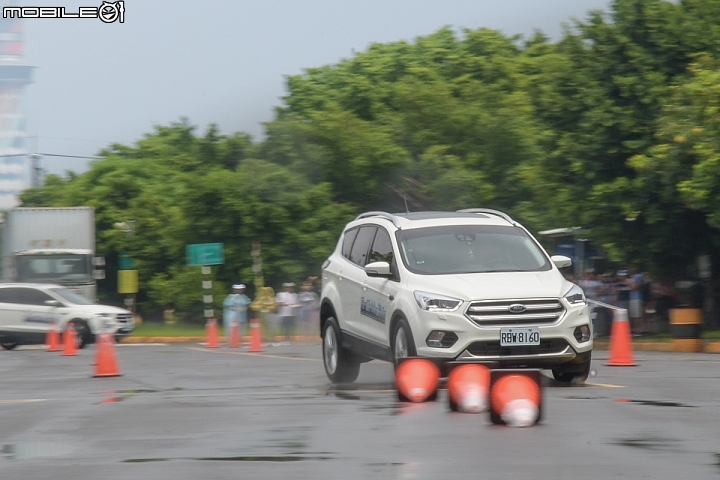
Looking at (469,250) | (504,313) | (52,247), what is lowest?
(504,313)

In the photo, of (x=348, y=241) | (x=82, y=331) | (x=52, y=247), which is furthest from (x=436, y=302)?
(x=52, y=247)

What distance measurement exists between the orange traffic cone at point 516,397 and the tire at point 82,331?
23548 millimetres

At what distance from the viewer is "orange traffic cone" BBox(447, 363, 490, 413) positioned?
10094mm

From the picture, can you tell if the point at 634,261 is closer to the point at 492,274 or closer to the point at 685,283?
the point at 685,283

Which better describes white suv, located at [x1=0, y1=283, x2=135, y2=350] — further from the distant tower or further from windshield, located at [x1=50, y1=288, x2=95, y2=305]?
the distant tower

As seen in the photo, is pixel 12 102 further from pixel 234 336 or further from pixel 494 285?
pixel 494 285

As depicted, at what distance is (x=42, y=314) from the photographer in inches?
1259

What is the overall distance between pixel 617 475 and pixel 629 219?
22.6m

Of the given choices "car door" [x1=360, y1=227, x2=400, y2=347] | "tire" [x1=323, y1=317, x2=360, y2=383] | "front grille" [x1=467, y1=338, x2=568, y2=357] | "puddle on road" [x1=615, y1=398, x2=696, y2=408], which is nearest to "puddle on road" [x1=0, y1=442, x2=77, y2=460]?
"front grille" [x1=467, y1=338, x2=568, y2=357]

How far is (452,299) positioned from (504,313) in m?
0.51

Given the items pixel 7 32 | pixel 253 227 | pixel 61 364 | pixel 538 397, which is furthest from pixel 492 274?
pixel 7 32

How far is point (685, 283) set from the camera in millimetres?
29500

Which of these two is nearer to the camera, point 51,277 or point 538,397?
point 538,397

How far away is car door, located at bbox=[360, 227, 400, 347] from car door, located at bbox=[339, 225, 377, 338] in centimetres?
13
